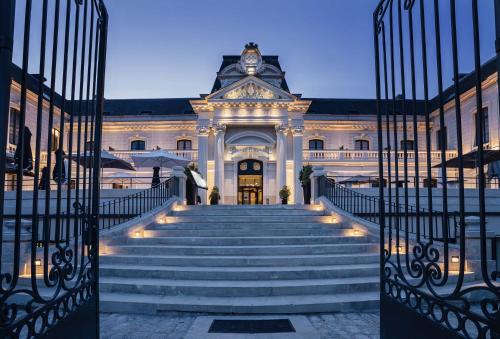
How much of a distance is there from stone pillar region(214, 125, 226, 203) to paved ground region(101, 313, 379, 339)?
2130cm

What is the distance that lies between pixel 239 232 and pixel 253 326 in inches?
191

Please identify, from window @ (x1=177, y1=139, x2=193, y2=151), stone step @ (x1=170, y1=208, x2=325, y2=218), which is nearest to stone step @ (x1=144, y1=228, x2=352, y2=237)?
stone step @ (x1=170, y1=208, x2=325, y2=218)

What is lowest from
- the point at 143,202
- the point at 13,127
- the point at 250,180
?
the point at 143,202

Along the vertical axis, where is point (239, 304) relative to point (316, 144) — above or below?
below

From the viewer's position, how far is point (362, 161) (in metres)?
28.3

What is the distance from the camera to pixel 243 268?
792 centimetres

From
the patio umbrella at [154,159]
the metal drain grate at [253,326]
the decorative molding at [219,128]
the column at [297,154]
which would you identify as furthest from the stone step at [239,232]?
the decorative molding at [219,128]

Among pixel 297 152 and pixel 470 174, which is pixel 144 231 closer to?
pixel 297 152

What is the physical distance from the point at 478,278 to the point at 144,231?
8.52m

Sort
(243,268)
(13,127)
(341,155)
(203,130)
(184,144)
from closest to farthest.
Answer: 1. (243,268)
2. (13,127)
3. (203,130)
4. (341,155)
5. (184,144)

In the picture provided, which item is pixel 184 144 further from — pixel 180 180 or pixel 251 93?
pixel 180 180

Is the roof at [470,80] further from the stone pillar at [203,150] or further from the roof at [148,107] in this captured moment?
the roof at [148,107]

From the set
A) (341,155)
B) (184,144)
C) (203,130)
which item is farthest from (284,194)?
(184,144)

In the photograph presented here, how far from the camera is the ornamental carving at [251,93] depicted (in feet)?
92.4
